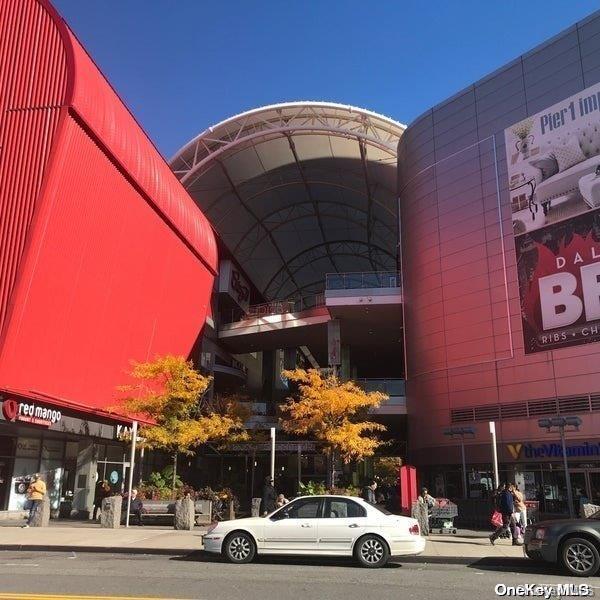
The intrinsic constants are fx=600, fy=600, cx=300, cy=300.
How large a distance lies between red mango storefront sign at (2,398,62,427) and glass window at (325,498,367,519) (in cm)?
1229

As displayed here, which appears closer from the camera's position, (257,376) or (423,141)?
(423,141)

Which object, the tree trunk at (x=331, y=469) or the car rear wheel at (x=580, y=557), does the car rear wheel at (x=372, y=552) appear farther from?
the tree trunk at (x=331, y=469)

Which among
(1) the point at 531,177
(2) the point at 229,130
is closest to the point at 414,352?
(1) the point at 531,177

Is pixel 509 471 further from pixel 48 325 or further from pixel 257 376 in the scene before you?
pixel 257 376

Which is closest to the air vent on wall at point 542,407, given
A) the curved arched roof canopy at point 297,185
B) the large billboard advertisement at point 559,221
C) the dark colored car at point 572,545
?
the large billboard advertisement at point 559,221

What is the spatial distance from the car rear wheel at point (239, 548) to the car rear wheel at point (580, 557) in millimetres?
5745

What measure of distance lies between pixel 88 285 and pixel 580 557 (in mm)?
19945

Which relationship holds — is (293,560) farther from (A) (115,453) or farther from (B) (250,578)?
(A) (115,453)

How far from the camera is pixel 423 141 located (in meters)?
33.7

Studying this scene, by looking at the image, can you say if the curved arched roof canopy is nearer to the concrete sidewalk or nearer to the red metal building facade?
the red metal building facade

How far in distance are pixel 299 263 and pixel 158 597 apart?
59.7 meters

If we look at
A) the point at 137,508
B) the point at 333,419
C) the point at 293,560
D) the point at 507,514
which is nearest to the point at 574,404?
the point at 333,419

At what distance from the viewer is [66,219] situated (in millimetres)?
22156

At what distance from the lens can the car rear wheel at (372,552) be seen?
1138 centimetres
